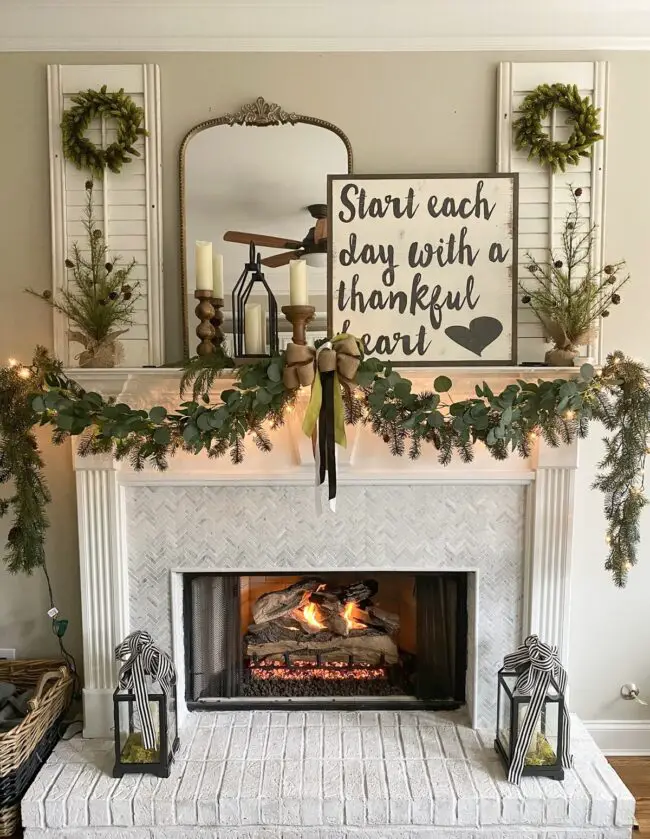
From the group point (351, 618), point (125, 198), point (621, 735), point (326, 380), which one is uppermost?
point (125, 198)

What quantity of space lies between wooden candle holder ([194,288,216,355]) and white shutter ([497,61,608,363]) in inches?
40.0

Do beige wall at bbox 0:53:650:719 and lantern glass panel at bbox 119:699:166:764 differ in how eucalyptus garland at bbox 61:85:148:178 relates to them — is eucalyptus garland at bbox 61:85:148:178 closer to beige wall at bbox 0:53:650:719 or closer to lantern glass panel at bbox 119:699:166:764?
beige wall at bbox 0:53:650:719

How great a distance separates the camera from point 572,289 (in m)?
2.10

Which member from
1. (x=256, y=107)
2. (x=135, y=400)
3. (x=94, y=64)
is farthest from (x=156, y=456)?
(x=94, y=64)

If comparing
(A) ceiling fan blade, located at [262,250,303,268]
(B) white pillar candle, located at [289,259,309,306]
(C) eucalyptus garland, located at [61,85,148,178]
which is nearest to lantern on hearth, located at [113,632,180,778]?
(B) white pillar candle, located at [289,259,309,306]

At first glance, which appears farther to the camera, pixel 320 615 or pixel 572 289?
pixel 320 615

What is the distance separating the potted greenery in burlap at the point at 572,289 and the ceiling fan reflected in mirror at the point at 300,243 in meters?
0.69

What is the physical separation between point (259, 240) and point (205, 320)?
374mm

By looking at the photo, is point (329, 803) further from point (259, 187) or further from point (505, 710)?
point (259, 187)

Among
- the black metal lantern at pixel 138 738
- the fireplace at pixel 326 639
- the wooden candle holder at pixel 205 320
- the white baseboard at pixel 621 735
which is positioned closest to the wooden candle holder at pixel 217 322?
the wooden candle holder at pixel 205 320

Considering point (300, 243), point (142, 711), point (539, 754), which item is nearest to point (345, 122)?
point (300, 243)

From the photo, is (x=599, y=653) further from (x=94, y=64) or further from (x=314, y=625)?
(x=94, y=64)

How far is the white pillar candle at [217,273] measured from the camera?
1.93 meters

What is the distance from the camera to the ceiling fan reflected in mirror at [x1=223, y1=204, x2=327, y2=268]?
2070 mm
